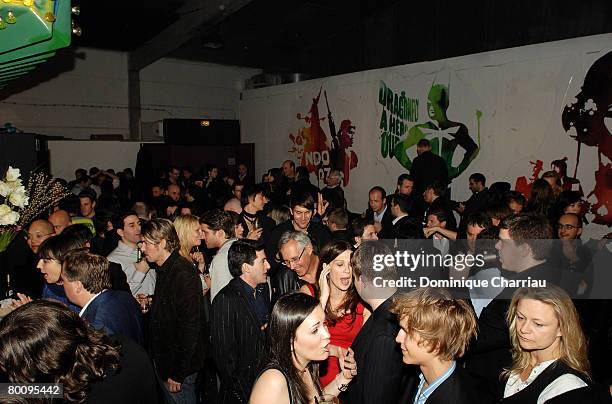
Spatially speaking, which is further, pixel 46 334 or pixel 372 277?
pixel 372 277

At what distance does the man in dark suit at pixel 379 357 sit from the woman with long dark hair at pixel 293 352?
235 millimetres

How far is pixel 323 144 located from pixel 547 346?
9.41m

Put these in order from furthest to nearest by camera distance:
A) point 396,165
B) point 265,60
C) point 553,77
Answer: point 265,60 → point 396,165 → point 553,77

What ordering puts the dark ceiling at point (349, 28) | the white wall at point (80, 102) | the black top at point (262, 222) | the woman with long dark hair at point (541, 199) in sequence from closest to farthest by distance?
the black top at point (262, 222)
the woman with long dark hair at point (541, 199)
the dark ceiling at point (349, 28)
the white wall at point (80, 102)

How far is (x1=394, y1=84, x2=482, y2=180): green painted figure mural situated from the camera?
8.10 m

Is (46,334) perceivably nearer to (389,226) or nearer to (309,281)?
(309,281)

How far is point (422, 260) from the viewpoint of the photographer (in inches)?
131

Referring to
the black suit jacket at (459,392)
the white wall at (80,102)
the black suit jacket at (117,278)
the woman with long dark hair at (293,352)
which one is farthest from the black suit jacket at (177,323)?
the white wall at (80,102)

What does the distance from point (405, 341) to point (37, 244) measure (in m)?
3.17

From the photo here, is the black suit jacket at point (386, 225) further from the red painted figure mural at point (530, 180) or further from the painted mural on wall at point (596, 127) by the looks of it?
the painted mural on wall at point (596, 127)

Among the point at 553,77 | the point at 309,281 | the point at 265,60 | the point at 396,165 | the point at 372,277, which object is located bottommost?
the point at 309,281

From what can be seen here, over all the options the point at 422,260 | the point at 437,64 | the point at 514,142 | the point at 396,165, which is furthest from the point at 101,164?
the point at 422,260

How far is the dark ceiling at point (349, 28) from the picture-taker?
830cm

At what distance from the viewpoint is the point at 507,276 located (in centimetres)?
259
